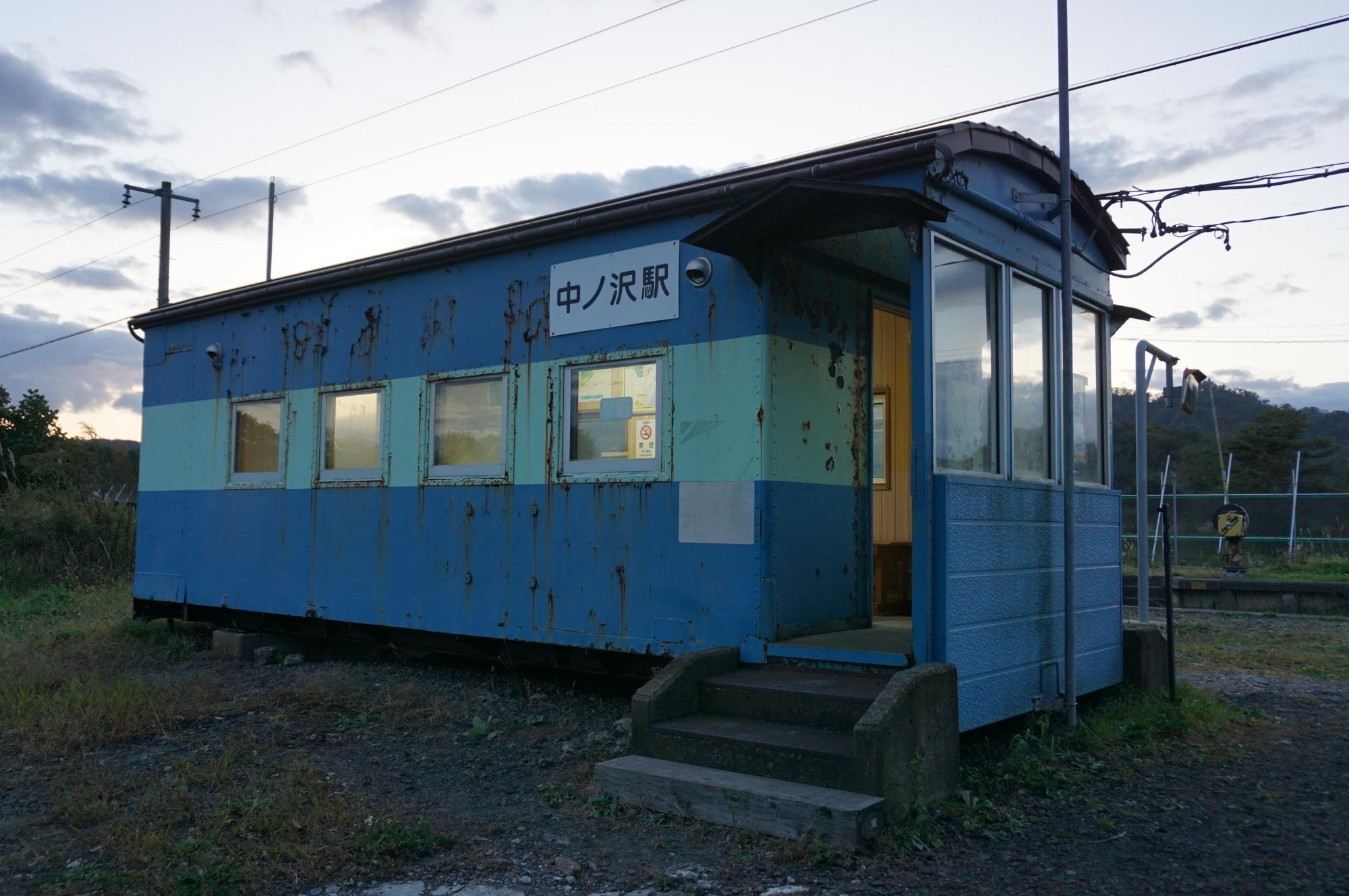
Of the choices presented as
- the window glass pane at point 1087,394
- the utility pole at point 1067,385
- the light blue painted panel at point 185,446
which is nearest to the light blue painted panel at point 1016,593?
the utility pole at point 1067,385

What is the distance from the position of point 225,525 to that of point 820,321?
613 centimetres

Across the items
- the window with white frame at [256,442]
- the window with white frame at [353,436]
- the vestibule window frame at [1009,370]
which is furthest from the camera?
the window with white frame at [256,442]

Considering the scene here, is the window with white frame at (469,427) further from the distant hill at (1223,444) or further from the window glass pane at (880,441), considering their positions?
the distant hill at (1223,444)

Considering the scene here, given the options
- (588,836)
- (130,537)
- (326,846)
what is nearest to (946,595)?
(588,836)

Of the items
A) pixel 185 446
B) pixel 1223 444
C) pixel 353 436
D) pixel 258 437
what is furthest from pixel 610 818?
pixel 1223 444

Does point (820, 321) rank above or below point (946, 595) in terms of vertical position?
above

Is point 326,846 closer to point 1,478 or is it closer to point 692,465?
point 692,465

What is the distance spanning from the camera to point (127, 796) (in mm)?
5168

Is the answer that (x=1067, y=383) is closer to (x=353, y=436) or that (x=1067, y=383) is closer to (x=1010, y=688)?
(x=1010, y=688)

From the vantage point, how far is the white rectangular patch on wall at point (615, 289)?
260 inches

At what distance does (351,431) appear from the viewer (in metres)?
8.70

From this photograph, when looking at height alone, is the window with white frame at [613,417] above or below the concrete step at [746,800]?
above

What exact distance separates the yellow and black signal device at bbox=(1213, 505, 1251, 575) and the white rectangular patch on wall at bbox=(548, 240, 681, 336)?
47.0ft

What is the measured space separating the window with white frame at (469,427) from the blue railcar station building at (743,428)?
0.02 meters
